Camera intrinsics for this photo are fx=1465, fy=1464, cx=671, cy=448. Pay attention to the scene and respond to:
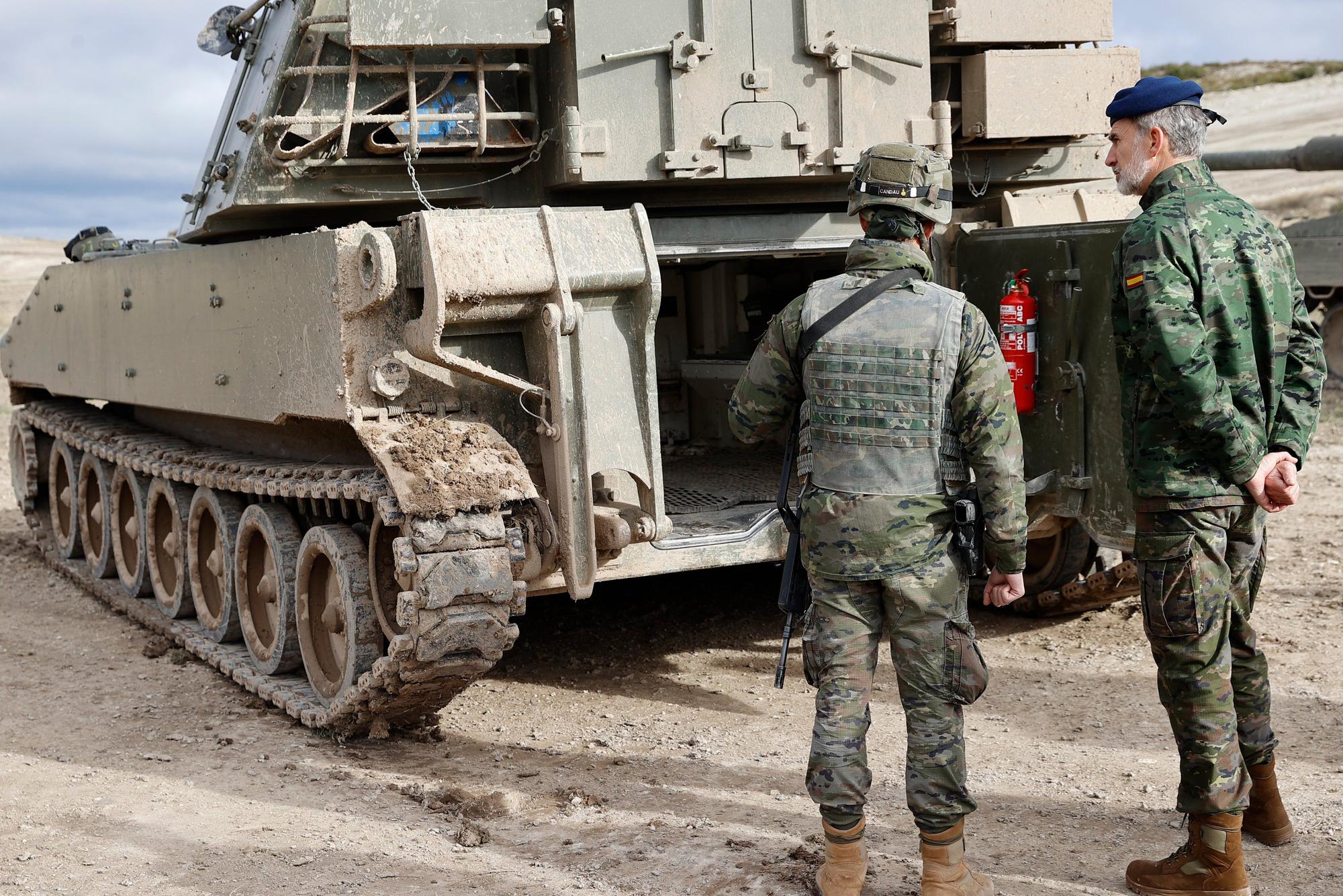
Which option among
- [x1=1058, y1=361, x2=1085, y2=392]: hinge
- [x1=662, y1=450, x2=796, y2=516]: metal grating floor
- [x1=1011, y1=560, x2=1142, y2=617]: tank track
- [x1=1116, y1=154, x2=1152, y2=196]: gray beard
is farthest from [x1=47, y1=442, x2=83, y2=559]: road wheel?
[x1=1116, y1=154, x2=1152, y2=196]: gray beard

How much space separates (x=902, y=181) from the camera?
3.75 metres

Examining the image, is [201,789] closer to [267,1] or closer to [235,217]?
[235,217]

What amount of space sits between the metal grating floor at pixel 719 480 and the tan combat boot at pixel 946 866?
6.39 feet

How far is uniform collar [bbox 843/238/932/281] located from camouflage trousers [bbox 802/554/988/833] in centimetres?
76

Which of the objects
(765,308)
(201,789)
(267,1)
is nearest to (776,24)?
(765,308)

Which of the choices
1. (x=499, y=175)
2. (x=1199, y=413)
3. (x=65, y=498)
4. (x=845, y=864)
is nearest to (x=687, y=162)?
(x=499, y=175)

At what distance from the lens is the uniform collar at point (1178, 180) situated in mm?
3770

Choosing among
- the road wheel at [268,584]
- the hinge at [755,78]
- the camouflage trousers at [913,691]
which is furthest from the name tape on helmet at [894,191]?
the road wheel at [268,584]

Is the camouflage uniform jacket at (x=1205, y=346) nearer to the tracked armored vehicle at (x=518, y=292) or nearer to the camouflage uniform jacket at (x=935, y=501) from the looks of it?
the camouflage uniform jacket at (x=935, y=501)

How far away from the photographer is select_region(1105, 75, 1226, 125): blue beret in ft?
12.3

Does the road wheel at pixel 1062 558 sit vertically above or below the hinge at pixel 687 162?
below

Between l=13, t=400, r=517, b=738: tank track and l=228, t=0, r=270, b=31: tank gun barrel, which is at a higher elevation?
l=228, t=0, r=270, b=31: tank gun barrel

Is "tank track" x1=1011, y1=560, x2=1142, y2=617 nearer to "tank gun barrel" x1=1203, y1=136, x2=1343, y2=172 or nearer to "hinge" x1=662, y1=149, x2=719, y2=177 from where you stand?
"hinge" x1=662, y1=149, x2=719, y2=177

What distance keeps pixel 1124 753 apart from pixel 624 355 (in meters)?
2.17
